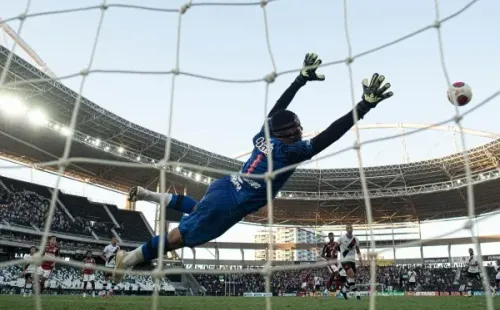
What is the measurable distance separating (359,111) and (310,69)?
87 centimetres

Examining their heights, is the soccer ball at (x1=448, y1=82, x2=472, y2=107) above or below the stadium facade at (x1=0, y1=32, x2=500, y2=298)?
below

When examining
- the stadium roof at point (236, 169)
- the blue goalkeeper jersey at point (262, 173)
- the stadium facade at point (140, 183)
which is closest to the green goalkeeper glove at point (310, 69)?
the blue goalkeeper jersey at point (262, 173)

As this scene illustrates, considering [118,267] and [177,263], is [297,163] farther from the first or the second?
[177,263]

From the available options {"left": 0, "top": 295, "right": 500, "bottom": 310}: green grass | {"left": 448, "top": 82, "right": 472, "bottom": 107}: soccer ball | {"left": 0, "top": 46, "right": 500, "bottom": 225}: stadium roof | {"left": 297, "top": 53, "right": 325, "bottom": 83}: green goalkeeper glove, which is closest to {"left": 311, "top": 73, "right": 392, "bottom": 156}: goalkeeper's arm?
{"left": 297, "top": 53, "right": 325, "bottom": 83}: green goalkeeper glove

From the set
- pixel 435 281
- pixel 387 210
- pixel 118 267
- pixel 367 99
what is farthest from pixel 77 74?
pixel 387 210

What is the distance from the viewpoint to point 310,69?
4223 millimetres

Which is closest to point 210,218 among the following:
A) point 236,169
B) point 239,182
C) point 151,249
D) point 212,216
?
point 212,216

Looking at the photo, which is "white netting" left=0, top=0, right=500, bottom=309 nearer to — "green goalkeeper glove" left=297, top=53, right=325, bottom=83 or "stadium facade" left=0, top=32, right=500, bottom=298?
"green goalkeeper glove" left=297, top=53, right=325, bottom=83

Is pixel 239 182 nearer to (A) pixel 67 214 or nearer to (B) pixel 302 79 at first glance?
(B) pixel 302 79

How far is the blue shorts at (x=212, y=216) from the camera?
12.7 feet

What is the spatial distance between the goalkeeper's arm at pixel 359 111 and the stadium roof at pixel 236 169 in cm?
1881

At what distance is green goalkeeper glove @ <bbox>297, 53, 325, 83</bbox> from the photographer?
4137 mm

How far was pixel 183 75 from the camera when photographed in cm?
464

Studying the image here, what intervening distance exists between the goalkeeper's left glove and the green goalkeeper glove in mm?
775
